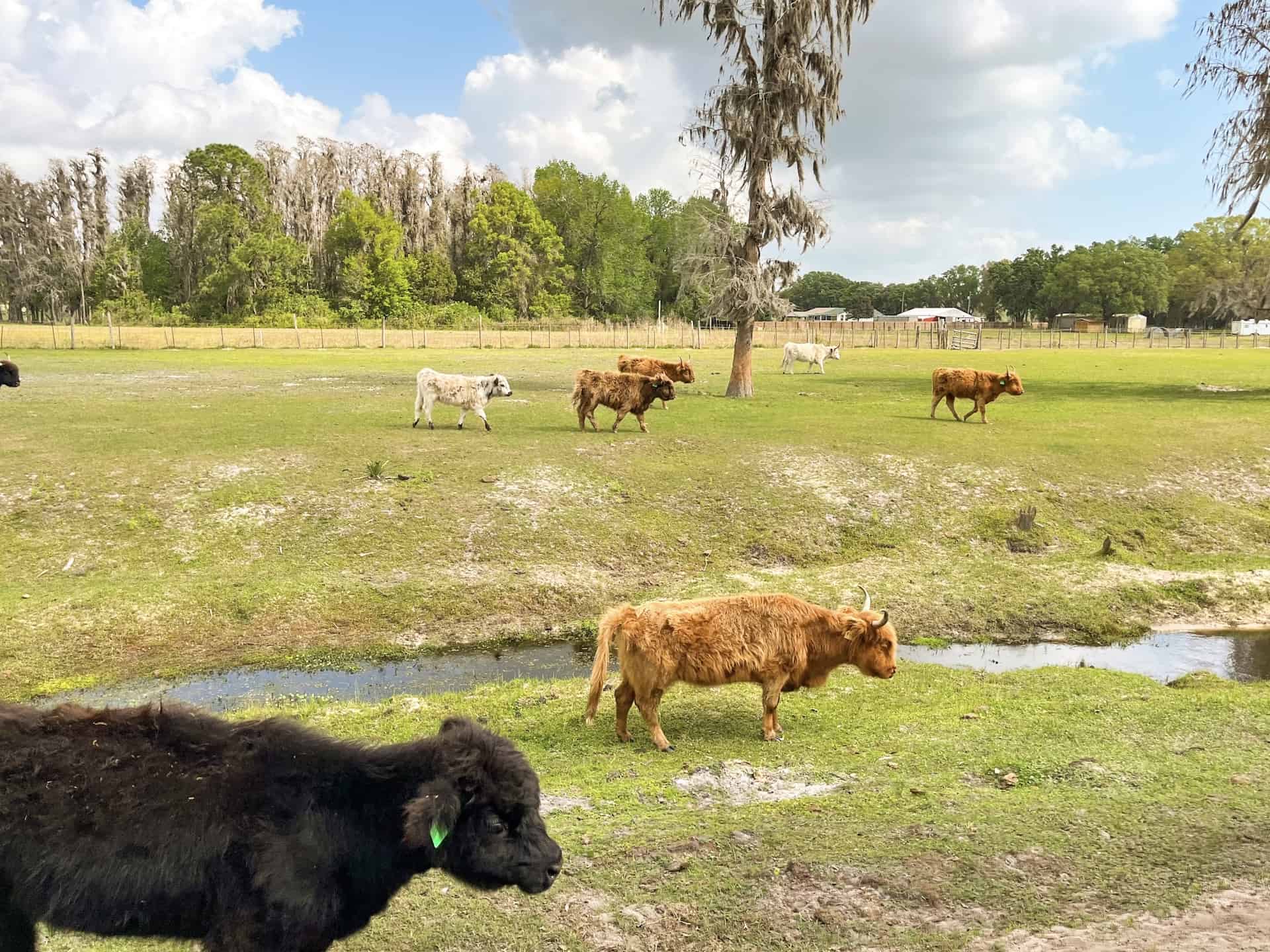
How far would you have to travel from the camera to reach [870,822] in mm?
5707

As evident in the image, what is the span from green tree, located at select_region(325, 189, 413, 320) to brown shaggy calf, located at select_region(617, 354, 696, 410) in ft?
172

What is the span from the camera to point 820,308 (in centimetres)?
18175

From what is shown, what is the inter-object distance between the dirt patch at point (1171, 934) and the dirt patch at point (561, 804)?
2.75 meters

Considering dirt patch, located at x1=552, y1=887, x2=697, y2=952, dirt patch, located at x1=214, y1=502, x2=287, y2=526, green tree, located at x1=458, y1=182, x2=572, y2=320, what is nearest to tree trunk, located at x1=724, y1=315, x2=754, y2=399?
dirt patch, located at x1=214, y1=502, x2=287, y2=526

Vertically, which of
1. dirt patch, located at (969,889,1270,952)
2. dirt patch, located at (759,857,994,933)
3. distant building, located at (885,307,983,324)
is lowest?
dirt patch, located at (759,857,994,933)

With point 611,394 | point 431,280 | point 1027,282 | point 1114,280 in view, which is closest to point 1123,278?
point 1114,280

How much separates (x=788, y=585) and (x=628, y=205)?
8769 centimetres

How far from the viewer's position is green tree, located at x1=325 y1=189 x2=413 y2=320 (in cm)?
7750

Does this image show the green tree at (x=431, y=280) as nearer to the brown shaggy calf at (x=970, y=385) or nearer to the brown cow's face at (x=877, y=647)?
the brown shaggy calf at (x=970, y=385)

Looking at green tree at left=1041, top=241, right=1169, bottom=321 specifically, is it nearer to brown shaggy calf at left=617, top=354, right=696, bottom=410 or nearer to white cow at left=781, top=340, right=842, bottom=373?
white cow at left=781, top=340, right=842, bottom=373

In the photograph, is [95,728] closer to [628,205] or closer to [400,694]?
[400,694]

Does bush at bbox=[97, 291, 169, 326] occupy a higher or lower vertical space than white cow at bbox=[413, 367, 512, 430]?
higher

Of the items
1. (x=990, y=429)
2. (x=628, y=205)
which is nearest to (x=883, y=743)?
(x=990, y=429)

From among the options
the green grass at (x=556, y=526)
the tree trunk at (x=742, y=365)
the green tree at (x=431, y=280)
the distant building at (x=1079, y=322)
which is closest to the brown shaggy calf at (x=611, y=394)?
the green grass at (x=556, y=526)
